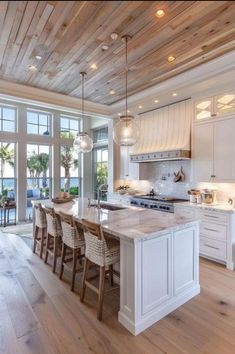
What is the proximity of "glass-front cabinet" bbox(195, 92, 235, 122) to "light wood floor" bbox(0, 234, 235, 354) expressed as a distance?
2.71 m

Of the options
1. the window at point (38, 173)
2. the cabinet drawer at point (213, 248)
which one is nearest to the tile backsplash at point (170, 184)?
the cabinet drawer at point (213, 248)

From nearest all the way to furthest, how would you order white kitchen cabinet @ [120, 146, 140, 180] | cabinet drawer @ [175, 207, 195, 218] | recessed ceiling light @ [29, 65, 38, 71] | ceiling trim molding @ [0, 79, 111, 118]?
recessed ceiling light @ [29, 65, 38, 71] → cabinet drawer @ [175, 207, 195, 218] → ceiling trim molding @ [0, 79, 111, 118] → white kitchen cabinet @ [120, 146, 140, 180]

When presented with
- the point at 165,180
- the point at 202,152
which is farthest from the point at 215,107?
the point at 165,180

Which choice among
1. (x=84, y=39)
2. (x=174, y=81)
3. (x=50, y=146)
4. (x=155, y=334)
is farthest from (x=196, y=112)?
(x=50, y=146)

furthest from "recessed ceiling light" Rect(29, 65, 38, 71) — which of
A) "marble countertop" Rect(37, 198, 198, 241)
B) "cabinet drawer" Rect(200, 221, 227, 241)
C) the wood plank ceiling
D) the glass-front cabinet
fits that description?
"cabinet drawer" Rect(200, 221, 227, 241)

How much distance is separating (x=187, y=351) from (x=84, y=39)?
352 cm

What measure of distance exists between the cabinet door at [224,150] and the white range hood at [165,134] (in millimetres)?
618

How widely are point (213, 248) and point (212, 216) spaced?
0.54m

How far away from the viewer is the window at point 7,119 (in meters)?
6.58

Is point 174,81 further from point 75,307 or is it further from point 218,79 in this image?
point 75,307

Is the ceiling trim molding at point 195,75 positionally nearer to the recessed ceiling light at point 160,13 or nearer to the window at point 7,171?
the recessed ceiling light at point 160,13

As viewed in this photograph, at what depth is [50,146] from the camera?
24.3ft

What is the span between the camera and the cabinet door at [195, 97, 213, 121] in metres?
4.12

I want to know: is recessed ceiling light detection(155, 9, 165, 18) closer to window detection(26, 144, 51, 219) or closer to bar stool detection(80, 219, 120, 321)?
bar stool detection(80, 219, 120, 321)
